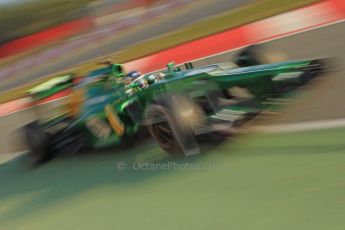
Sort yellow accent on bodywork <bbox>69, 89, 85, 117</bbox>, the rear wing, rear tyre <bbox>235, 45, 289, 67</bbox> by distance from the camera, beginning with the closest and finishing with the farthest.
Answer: rear tyre <bbox>235, 45, 289, 67</bbox> < yellow accent on bodywork <bbox>69, 89, 85, 117</bbox> < the rear wing

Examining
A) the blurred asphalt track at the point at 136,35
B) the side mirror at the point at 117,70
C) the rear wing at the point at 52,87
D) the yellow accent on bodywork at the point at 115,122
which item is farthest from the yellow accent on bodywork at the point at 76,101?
the blurred asphalt track at the point at 136,35

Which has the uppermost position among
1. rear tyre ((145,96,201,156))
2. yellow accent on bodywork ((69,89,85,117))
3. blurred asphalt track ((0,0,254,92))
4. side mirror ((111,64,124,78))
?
side mirror ((111,64,124,78))

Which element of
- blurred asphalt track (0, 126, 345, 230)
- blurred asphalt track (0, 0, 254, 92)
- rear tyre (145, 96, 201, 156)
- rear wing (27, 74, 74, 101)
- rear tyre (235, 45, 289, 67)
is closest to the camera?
blurred asphalt track (0, 126, 345, 230)

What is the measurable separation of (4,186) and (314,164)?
10.9 ft

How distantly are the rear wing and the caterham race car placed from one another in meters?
0.31

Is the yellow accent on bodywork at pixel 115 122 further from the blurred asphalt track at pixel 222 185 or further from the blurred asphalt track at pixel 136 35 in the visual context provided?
the blurred asphalt track at pixel 136 35

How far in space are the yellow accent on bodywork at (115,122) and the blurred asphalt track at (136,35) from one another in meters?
9.99

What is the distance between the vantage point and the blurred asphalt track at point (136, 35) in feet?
50.8

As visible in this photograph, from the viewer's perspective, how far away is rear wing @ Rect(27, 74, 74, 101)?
5.65 meters

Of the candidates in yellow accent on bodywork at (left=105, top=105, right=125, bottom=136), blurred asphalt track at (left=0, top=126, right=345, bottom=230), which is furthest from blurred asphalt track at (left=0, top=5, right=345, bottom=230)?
yellow accent on bodywork at (left=105, top=105, right=125, bottom=136)

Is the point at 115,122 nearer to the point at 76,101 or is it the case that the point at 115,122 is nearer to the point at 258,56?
the point at 76,101

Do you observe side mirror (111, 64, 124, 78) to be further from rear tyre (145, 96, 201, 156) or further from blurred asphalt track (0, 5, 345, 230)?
rear tyre (145, 96, 201, 156)

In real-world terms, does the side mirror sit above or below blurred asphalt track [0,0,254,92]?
above

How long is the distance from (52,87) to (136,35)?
38.3ft
